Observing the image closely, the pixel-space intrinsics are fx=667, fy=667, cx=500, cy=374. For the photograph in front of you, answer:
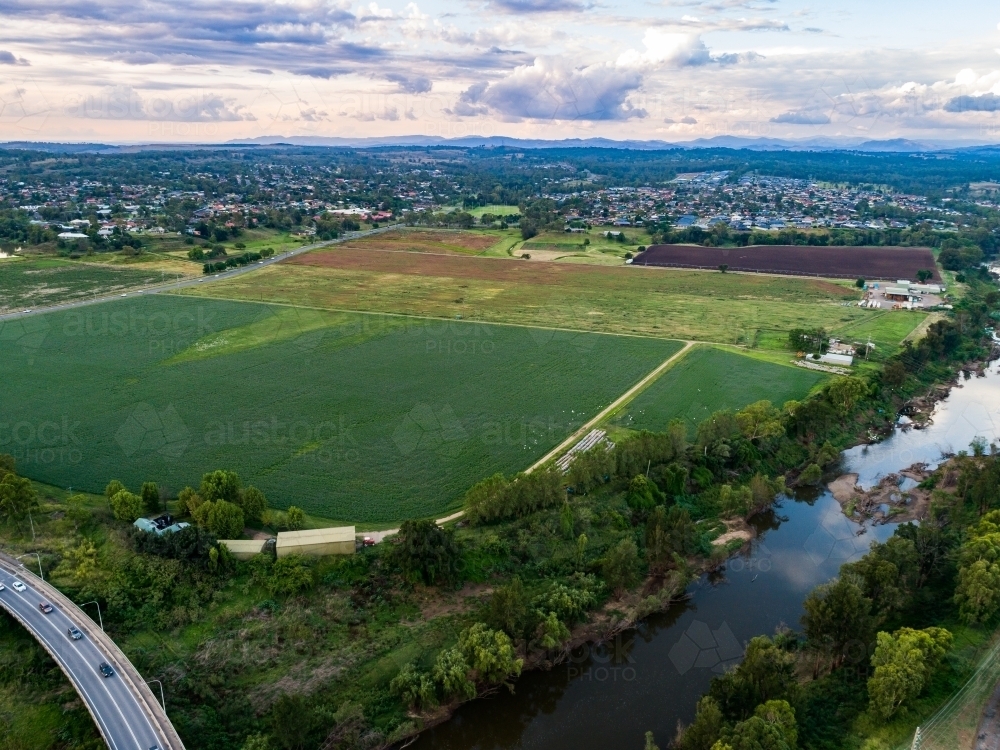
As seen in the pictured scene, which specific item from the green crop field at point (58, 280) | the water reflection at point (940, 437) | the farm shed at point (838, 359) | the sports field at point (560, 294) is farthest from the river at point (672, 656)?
the green crop field at point (58, 280)

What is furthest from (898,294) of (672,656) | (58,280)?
(58,280)

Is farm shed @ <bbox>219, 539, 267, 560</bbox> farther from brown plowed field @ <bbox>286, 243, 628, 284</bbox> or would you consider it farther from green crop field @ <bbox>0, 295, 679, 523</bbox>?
brown plowed field @ <bbox>286, 243, 628, 284</bbox>

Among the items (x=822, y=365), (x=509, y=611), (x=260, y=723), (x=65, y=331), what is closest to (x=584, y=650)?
(x=509, y=611)

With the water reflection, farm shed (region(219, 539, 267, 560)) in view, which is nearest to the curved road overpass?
farm shed (region(219, 539, 267, 560))

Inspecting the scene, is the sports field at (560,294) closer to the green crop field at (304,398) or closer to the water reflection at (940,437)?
the green crop field at (304,398)

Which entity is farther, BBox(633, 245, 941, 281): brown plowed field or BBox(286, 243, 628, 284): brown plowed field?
BBox(633, 245, 941, 281): brown plowed field

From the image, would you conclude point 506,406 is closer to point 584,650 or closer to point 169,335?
point 584,650
